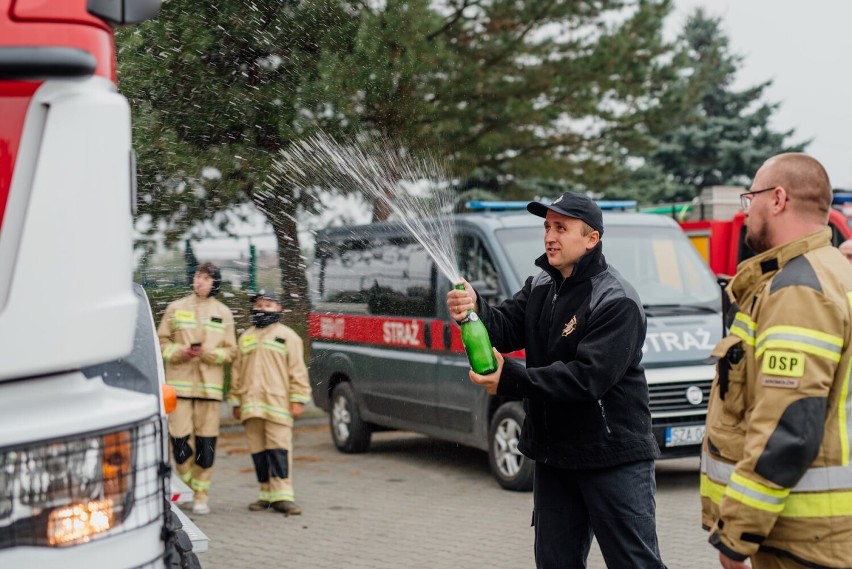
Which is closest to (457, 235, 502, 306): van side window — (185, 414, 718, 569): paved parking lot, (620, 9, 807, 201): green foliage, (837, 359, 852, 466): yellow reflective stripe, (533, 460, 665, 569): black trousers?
(185, 414, 718, 569): paved parking lot

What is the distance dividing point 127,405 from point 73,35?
0.96 m

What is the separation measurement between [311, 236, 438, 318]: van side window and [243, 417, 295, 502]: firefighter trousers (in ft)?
6.68

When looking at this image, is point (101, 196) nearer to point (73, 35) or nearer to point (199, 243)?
point (73, 35)

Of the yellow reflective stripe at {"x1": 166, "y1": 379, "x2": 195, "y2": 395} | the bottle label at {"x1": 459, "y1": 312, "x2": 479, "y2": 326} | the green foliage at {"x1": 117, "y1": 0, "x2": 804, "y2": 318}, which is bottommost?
the yellow reflective stripe at {"x1": 166, "y1": 379, "x2": 195, "y2": 395}

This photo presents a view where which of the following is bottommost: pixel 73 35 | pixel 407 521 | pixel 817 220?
pixel 407 521

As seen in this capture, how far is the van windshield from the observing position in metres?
9.98

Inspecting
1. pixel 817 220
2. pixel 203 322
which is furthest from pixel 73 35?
pixel 203 322

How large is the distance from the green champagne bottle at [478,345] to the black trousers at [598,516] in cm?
58

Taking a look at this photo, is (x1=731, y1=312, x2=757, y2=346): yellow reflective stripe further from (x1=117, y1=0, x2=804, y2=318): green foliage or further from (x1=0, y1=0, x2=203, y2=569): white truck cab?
(x1=117, y1=0, x2=804, y2=318): green foliage

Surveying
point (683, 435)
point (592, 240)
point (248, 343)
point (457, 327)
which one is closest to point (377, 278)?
point (457, 327)

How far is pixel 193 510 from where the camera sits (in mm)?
9227

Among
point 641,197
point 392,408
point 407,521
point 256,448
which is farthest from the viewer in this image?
point 641,197

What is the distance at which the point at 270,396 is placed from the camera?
364 inches

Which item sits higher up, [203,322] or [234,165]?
[234,165]
